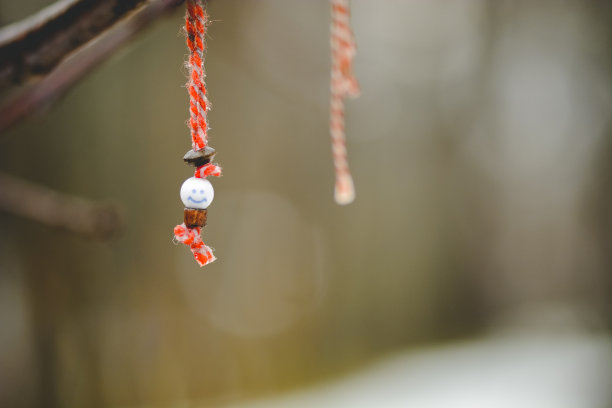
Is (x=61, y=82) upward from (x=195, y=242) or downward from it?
upward

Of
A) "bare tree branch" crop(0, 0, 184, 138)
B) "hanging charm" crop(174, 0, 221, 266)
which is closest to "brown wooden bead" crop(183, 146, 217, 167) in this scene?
"hanging charm" crop(174, 0, 221, 266)

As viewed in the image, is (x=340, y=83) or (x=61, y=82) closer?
(x=340, y=83)

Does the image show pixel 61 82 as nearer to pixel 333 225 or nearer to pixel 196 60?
pixel 196 60

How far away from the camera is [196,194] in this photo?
28 centimetres

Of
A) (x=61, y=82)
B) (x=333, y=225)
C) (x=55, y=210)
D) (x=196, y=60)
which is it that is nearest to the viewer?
(x=196, y=60)

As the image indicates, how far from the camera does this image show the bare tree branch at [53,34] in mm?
257

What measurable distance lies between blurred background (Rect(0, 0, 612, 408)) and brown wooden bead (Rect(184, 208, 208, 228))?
273 millimetres

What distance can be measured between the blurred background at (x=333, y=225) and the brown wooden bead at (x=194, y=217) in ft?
0.90

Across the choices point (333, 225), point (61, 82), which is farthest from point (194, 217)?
point (333, 225)

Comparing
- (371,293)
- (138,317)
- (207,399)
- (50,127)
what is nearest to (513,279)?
(371,293)

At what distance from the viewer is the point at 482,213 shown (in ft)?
5.45

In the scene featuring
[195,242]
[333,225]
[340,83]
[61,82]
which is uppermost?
[333,225]

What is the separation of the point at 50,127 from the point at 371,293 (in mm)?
1030

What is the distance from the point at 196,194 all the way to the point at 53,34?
13cm
